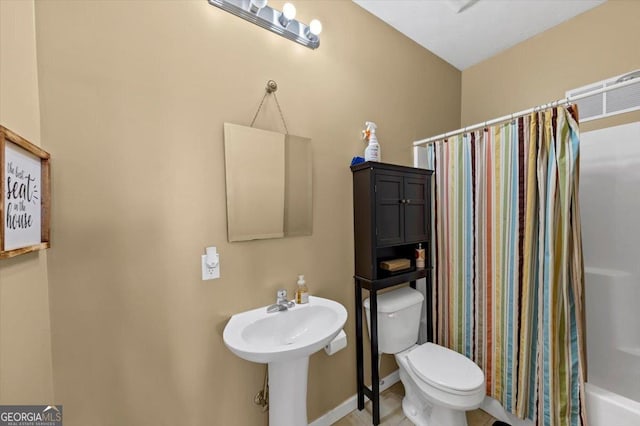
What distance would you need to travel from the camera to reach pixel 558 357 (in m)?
1.29

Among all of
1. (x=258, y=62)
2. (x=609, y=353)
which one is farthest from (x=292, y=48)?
(x=609, y=353)

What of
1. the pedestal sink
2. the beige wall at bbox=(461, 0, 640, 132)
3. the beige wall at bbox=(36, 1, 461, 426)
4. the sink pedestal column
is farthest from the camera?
the beige wall at bbox=(461, 0, 640, 132)

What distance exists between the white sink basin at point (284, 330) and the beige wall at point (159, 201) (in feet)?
0.38

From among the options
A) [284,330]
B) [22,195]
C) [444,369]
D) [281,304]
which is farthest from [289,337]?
[22,195]

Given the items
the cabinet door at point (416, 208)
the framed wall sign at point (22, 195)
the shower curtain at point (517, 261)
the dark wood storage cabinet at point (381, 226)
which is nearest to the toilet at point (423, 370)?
the dark wood storage cabinet at point (381, 226)

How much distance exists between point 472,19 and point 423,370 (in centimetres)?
231

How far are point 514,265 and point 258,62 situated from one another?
5.84 ft

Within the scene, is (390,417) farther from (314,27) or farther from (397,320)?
(314,27)

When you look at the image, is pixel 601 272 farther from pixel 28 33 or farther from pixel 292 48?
pixel 28 33

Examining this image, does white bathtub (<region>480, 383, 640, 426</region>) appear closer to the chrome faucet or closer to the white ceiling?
the chrome faucet

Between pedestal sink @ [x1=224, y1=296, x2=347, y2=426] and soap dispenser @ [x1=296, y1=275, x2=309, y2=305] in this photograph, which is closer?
pedestal sink @ [x1=224, y1=296, x2=347, y2=426]

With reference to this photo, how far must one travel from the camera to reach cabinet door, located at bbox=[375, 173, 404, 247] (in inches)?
58.1

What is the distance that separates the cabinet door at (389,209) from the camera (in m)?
1.47

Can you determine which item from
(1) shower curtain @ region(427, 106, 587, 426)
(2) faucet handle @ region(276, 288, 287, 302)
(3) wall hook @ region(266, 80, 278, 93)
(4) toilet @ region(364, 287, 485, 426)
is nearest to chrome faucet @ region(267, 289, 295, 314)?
(2) faucet handle @ region(276, 288, 287, 302)
